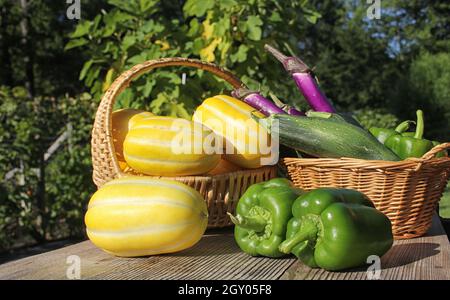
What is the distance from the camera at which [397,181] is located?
1.60m

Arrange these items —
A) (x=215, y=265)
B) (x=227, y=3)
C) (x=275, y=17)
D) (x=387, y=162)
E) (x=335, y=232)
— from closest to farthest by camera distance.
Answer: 1. (x=335, y=232)
2. (x=215, y=265)
3. (x=387, y=162)
4. (x=227, y=3)
5. (x=275, y=17)

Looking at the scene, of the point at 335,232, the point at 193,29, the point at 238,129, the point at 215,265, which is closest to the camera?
the point at 335,232

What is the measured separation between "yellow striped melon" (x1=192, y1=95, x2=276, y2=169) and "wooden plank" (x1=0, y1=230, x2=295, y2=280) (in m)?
0.32

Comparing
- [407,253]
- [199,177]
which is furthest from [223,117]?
[407,253]

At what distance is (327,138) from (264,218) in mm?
334

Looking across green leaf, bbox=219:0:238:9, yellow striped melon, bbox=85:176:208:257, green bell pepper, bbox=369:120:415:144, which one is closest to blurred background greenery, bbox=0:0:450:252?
green leaf, bbox=219:0:238:9

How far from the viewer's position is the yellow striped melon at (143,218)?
1.44 m

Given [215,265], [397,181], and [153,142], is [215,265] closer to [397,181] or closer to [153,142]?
[153,142]

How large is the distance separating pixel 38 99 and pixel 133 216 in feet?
13.5

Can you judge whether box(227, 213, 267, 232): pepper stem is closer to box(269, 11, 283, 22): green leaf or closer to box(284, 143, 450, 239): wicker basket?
box(284, 143, 450, 239): wicker basket

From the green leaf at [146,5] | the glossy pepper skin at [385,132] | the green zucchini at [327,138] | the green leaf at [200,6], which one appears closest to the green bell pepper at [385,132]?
the glossy pepper skin at [385,132]

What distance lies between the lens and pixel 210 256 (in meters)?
1.53

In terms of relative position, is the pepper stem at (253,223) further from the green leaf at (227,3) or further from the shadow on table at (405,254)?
the green leaf at (227,3)
